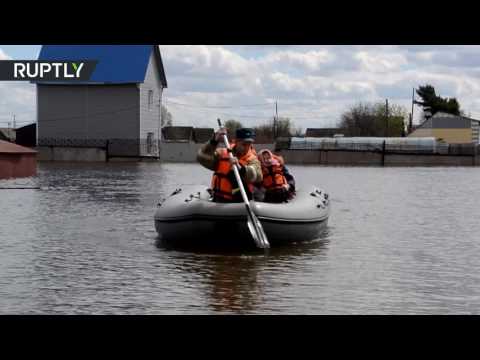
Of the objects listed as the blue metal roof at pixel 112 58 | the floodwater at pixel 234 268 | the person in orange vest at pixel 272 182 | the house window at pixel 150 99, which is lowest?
the floodwater at pixel 234 268

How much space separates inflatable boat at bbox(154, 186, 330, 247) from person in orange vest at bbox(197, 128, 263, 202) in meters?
0.33

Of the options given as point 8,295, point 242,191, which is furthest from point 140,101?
point 8,295

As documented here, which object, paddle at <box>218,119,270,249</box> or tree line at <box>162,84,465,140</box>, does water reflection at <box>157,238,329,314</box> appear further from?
tree line at <box>162,84,465,140</box>

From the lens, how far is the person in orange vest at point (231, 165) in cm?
1112

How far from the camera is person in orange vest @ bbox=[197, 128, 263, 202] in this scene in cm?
1112

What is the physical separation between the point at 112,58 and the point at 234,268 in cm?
3857

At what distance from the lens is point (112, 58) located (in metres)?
46.3

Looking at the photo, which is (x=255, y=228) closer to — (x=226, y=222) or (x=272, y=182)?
(x=226, y=222)

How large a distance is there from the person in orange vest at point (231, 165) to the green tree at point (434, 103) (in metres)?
84.6

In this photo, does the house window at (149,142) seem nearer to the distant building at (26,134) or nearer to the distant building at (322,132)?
the distant building at (26,134)

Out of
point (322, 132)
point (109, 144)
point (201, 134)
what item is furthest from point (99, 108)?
point (322, 132)

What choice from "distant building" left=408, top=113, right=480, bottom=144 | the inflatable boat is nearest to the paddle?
the inflatable boat

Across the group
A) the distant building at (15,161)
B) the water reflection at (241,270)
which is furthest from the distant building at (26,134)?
the water reflection at (241,270)
